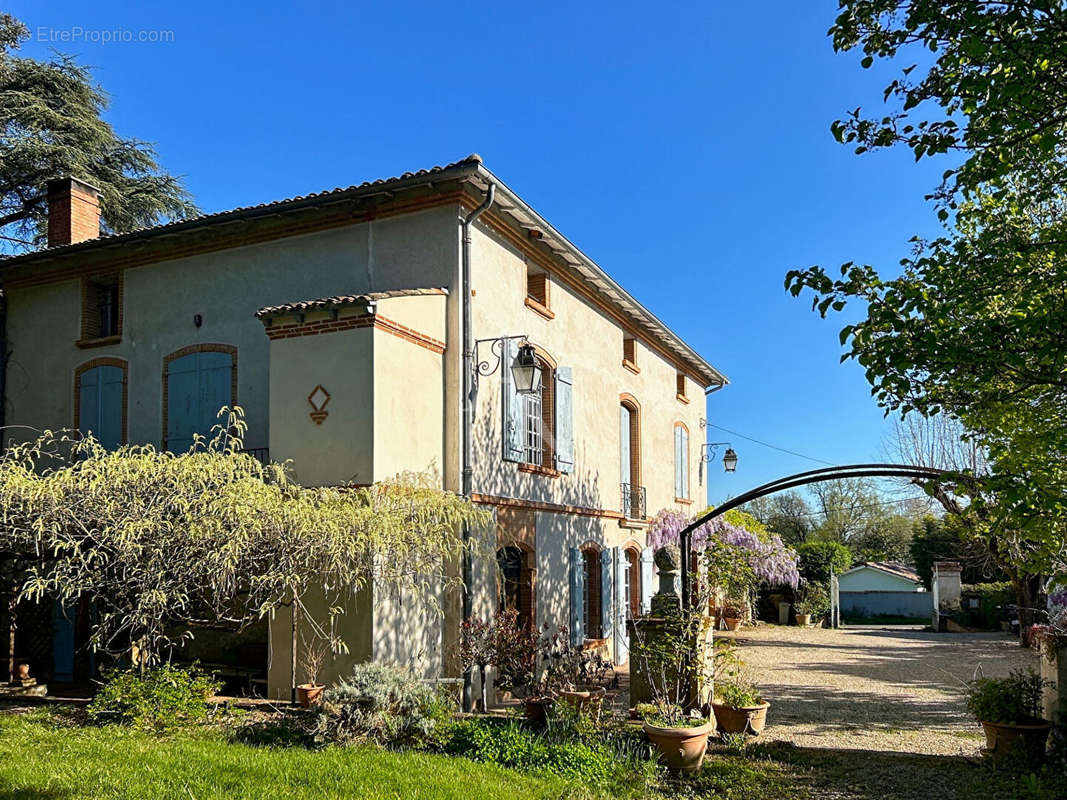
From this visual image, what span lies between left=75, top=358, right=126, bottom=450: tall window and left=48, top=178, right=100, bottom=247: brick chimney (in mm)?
2350

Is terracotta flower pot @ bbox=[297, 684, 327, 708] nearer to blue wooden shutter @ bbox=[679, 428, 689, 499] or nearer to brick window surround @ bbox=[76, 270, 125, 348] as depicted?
brick window surround @ bbox=[76, 270, 125, 348]

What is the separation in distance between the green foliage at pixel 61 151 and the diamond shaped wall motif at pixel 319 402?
30.8 ft

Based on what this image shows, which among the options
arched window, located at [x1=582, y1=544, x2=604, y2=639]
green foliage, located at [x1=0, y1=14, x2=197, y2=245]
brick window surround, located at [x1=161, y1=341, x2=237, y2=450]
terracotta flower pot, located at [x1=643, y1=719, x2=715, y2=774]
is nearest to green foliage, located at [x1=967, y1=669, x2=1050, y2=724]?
terracotta flower pot, located at [x1=643, y1=719, x2=715, y2=774]

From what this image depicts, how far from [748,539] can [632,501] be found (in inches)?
198

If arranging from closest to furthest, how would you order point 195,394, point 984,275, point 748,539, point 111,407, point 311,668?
point 984,275 → point 311,668 → point 195,394 → point 111,407 → point 748,539

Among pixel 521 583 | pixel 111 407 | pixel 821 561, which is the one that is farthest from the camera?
pixel 821 561

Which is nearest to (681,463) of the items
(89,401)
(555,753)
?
(89,401)

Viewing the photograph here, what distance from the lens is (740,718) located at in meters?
8.30

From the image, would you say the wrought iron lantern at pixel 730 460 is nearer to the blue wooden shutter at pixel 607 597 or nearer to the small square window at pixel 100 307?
the blue wooden shutter at pixel 607 597

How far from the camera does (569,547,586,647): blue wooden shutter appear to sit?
12703mm

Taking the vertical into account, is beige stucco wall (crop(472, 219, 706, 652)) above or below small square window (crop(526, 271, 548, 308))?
below

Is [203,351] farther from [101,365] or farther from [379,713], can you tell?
[379,713]

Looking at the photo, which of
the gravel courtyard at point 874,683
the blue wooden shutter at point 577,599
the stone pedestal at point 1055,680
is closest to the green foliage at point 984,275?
the stone pedestal at point 1055,680

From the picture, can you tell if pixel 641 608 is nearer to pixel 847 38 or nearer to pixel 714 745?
pixel 714 745
